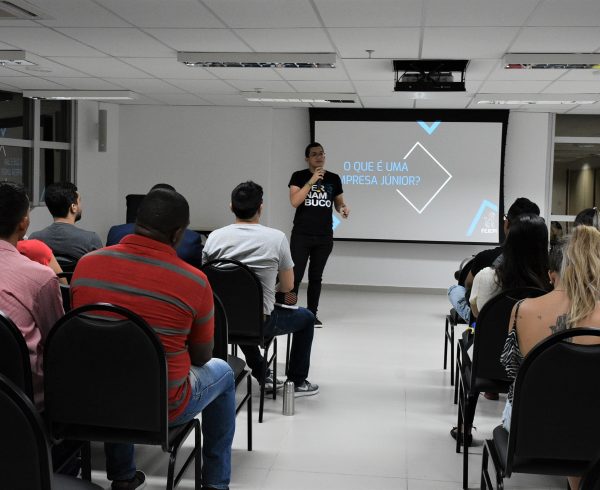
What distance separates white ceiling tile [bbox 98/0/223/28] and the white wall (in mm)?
4843

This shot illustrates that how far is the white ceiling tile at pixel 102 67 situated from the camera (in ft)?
19.9

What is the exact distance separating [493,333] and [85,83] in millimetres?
5845

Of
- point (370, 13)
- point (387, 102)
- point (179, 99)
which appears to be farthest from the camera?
point (179, 99)

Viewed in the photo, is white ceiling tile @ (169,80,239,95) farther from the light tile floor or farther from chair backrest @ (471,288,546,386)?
chair backrest @ (471,288,546,386)

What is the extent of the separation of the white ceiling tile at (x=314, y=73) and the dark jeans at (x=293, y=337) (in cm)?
268

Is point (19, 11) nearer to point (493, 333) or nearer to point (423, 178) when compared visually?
point (493, 333)

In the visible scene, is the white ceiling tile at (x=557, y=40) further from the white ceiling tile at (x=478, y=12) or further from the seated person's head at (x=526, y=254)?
the seated person's head at (x=526, y=254)

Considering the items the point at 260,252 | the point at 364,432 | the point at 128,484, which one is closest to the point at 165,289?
the point at 128,484

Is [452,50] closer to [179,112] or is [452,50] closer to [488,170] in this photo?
[488,170]

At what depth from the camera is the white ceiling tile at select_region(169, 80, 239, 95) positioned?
24.0 ft

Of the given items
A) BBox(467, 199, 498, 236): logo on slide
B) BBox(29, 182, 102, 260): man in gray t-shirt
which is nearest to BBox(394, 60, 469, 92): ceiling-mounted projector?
BBox(29, 182, 102, 260): man in gray t-shirt

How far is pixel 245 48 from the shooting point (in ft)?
17.9

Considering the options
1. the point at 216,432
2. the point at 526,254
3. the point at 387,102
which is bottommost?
the point at 216,432

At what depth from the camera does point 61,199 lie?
404 centimetres
